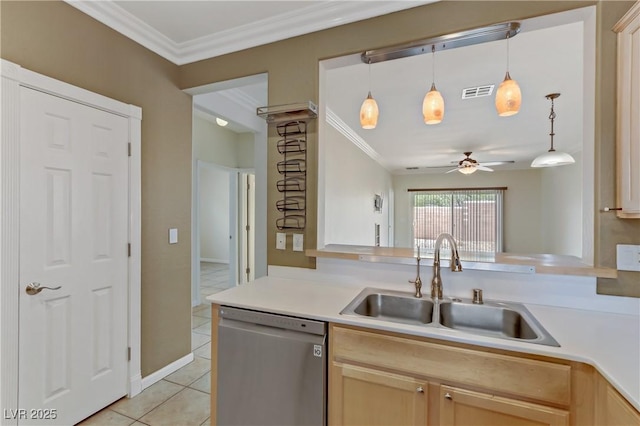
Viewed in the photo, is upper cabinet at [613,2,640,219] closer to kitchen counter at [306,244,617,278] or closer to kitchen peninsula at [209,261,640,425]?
kitchen counter at [306,244,617,278]

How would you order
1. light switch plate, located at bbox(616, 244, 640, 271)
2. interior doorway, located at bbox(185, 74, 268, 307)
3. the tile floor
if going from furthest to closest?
interior doorway, located at bbox(185, 74, 268, 307), the tile floor, light switch plate, located at bbox(616, 244, 640, 271)

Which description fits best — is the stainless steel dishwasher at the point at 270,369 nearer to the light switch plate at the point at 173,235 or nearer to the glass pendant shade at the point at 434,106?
the light switch plate at the point at 173,235

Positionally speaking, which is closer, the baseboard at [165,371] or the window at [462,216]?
the baseboard at [165,371]

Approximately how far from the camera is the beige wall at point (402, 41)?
1.41 m

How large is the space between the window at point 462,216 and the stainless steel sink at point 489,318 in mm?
6230

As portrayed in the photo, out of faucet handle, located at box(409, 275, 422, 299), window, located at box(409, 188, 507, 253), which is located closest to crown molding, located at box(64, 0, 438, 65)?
faucet handle, located at box(409, 275, 422, 299)

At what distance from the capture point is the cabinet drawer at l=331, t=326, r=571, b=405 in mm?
1056

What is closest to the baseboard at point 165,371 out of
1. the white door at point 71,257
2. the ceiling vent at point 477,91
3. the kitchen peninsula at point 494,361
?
the white door at point 71,257

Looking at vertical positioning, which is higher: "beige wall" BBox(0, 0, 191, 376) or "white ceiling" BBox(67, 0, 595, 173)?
"white ceiling" BBox(67, 0, 595, 173)

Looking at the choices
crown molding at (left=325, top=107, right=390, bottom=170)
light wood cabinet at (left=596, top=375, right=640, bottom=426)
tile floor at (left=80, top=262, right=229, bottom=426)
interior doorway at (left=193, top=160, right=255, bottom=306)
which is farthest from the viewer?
interior doorway at (left=193, top=160, right=255, bottom=306)

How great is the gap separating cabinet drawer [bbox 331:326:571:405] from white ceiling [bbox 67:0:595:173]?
1301 mm

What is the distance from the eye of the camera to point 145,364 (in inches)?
89.0

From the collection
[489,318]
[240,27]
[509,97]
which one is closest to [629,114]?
[509,97]

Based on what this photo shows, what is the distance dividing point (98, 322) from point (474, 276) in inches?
93.3
